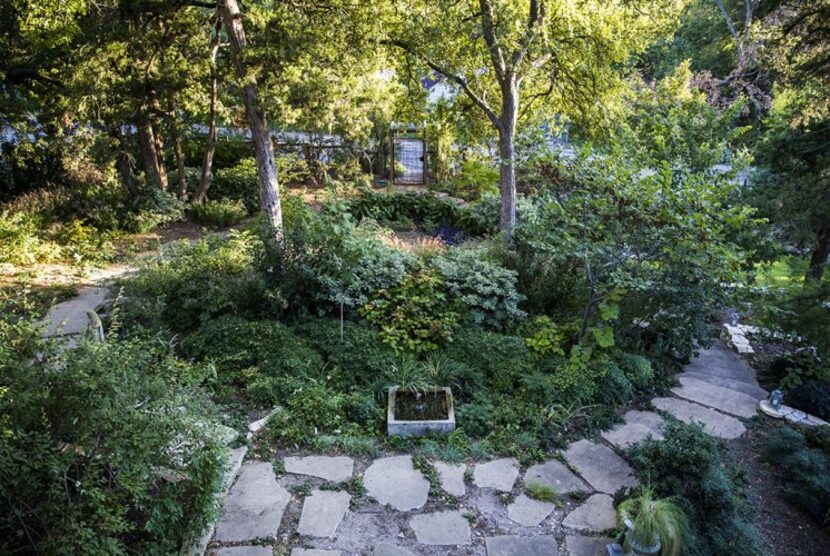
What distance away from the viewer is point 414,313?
5625 mm

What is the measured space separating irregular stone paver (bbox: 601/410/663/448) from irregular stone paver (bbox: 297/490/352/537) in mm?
2177

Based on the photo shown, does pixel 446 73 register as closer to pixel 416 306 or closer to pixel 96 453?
pixel 416 306

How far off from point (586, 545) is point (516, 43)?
5.74 metres

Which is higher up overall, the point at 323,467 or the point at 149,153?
the point at 149,153

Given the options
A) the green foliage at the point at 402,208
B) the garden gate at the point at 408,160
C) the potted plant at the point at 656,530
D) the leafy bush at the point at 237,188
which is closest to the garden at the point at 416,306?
the potted plant at the point at 656,530

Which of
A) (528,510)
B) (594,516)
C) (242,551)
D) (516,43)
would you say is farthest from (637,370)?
(516,43)

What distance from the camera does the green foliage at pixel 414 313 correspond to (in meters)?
5.36

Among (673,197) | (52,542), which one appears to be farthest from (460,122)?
(52,542)

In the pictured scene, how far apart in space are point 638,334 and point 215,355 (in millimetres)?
4180

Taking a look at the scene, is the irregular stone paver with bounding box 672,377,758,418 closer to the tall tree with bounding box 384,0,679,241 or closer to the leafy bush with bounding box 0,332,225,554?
the tall tree with bounding box 384,0,679,241

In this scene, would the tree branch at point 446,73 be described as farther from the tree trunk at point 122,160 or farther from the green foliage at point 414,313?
the tree trunk at point 122,160

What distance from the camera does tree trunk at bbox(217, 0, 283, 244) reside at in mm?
7414

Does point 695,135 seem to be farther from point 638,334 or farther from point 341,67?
point 341,67

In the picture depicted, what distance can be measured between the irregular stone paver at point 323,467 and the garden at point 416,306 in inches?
0.8
